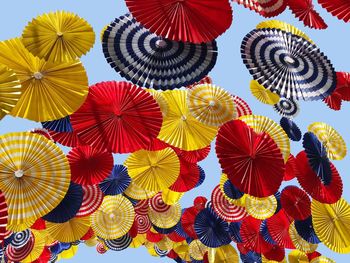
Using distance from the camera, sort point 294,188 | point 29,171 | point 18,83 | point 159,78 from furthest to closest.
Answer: point 294,188 < point 159,78 < point 29,171 < point 18,83

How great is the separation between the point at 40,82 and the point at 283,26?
170cm

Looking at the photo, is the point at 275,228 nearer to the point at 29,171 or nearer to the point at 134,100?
the point at 134,100

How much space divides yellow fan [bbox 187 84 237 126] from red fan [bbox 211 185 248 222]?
5.05 ft

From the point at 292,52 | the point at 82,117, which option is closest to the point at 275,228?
the point at 292,52

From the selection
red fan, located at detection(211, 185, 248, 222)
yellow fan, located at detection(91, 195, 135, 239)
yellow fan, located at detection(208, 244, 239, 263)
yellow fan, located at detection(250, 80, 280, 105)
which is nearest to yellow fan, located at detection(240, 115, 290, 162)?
yellow fan, located at detection(250, 80, 280, 105)

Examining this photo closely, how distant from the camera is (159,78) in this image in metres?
2.81

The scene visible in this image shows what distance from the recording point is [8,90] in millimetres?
2322

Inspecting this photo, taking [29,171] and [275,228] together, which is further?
[275,228]

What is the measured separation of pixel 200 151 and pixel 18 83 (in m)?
2.08

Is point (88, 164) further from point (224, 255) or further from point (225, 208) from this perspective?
point (224, 255)

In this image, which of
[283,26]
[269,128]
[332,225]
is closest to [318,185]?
[332,225]

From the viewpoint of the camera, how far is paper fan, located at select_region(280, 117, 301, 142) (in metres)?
3.70

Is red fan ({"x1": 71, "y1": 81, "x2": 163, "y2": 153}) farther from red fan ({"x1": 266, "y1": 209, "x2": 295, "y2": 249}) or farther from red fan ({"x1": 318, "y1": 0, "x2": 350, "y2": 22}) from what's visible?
red fan ({"x1": 266, "y1": 209, "x2": 295, "y2": 249})

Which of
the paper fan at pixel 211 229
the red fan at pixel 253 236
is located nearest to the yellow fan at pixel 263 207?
the red fan at pixel 253 236
